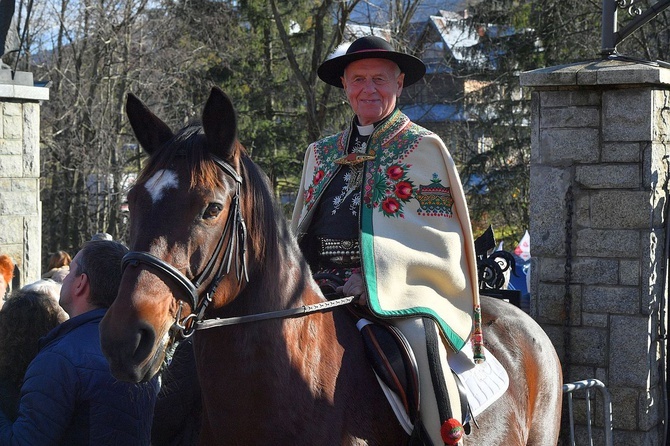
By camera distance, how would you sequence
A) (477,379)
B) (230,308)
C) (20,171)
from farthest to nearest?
(20,171) → (477,379) → (230,308)

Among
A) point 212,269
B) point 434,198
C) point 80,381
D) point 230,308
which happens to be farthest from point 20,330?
point 434,198

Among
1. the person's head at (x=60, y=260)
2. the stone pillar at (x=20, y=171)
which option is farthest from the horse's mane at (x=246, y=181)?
the person's head at (x=60, y=260)

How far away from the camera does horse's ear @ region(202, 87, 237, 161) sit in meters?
2.74

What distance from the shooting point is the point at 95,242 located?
3582 mm

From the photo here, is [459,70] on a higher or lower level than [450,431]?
higher

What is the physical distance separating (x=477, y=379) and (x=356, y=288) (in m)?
0.68

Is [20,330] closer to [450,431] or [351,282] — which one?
[351,282]

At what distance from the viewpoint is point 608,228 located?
5.63m

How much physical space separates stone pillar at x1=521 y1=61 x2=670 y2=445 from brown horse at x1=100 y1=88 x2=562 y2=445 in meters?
2.83

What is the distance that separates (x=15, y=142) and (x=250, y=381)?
596 cm

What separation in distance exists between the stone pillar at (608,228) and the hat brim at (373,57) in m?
2.14

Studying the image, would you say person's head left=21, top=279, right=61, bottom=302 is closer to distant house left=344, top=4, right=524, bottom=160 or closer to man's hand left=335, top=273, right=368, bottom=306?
man's hand left=335, top=273, right=368, bottom=306

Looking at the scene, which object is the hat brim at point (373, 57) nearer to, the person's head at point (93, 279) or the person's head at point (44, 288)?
the person's head at point (93, 279)

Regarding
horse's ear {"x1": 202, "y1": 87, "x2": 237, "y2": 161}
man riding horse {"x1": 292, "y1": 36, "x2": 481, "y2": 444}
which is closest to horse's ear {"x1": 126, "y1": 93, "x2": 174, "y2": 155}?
horse's ear {"x1": 202, "y1": 87, "x2": 237, "y2": 161}
